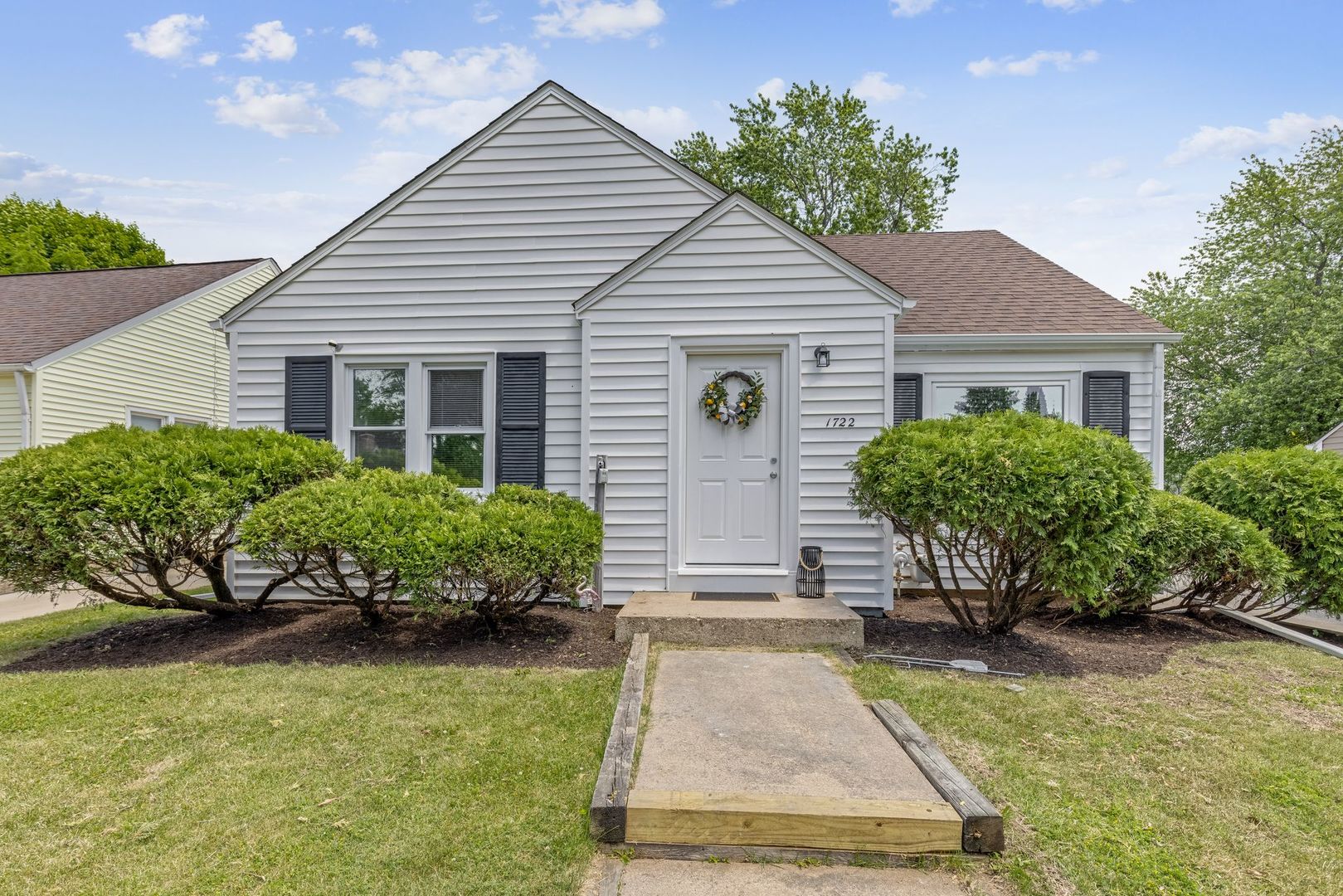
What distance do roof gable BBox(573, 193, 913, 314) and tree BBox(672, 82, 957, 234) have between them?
1473cm

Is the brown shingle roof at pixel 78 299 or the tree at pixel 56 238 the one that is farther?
the tree at pixel 56 238

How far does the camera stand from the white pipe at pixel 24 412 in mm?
9156

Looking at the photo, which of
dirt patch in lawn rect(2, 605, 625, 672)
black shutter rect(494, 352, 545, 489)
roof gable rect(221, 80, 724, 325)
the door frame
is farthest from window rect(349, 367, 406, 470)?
the door frame

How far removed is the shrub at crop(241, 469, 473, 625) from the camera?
14.4 feet

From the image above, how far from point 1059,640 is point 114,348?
13985 millimetres

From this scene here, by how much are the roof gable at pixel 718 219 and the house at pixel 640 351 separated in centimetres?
2

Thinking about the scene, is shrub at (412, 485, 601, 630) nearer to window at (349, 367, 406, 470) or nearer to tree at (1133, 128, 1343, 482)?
window at (349, 367, 406, 470)

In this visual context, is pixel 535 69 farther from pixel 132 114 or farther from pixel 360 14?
pixel 132 114

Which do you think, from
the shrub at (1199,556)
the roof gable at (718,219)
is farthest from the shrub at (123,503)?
the shrub at (1199,556)

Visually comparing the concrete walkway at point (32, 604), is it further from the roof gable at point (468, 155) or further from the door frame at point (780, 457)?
the door frame at point (780, 457)

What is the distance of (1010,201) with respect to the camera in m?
17.1

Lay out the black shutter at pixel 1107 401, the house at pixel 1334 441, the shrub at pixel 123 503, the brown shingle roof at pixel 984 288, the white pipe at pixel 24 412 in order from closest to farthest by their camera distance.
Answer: the shrub at pixel 123 503 → the black shutter at pixel 1107 401 → the brown shingle roof at pixel 984 288 → the white pipe at pixel 24 412 → the house at pixel 1334 441

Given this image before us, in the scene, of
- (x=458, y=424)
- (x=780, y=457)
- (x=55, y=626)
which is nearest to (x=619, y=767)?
(x=780, y=457)

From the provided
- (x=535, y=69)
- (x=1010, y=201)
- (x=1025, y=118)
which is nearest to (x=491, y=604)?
(x=535, y=69)
